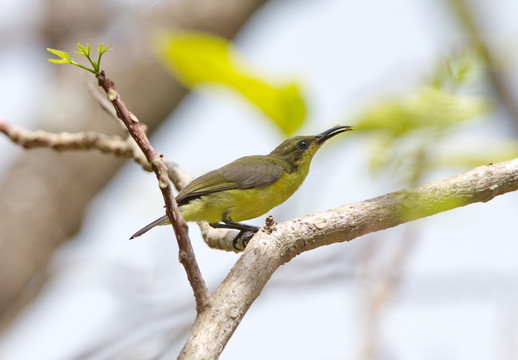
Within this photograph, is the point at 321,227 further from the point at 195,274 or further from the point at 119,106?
the point at 119,106

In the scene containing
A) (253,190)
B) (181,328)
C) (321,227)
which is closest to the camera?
(321,227)

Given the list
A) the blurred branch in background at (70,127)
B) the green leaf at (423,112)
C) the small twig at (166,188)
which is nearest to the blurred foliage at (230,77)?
the green leaf at (423,112)

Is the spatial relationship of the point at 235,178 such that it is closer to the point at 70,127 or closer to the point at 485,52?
the point at 485,52

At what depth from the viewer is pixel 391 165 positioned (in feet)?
8.62

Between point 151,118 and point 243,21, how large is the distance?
1708 mm

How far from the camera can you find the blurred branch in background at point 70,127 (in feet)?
26.4

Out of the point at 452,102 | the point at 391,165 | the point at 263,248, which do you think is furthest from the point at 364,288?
the point at 452,102

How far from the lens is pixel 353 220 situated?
3283mm

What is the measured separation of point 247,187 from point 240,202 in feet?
0.44

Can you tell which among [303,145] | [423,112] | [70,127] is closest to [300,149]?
[303,145]

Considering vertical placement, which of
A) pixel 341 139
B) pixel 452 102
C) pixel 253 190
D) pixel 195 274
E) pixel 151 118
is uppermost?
pixel 151 118

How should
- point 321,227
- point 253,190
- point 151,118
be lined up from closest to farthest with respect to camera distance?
point 321,227 < point 253,190 < point 151,118

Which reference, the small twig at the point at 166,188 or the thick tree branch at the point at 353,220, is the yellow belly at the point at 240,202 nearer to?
the thick tree branch at the point at 353,220

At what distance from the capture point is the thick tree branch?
2.88 meters
